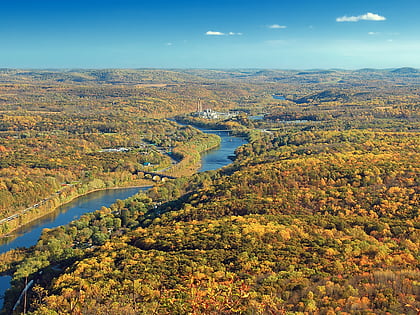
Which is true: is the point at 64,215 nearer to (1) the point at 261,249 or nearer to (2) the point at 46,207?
(2) the point at 46,207

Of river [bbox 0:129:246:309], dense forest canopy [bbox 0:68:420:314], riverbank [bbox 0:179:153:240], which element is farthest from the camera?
riverbank [bbox 0:179:153:240]

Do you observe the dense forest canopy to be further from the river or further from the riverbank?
the river

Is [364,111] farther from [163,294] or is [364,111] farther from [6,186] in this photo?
[163,294]

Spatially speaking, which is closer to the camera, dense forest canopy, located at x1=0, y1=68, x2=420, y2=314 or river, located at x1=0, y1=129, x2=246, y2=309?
dense forest canopy, located at x1=0, y1=68, x2=420, y2=314

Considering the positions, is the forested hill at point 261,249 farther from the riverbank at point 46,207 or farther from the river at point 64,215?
the riverbank at point 46,207

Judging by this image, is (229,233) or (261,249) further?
(229,233)

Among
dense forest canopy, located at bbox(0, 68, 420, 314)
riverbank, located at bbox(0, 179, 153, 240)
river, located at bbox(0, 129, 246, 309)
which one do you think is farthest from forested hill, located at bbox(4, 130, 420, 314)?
riverbank, located at bbox(0, 179, 153, 240)

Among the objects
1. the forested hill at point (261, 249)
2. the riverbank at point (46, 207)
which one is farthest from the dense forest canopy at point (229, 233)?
the riverbank at point (46, 207)

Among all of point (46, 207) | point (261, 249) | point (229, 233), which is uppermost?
point (261, 249)

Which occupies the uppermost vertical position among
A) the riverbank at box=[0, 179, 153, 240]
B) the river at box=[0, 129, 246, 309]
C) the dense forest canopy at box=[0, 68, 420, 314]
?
the dense forest canopy at box=[0, 68, 420, 314]

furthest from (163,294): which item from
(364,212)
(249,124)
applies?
(249,124)

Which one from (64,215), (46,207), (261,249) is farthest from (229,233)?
(46,207)
